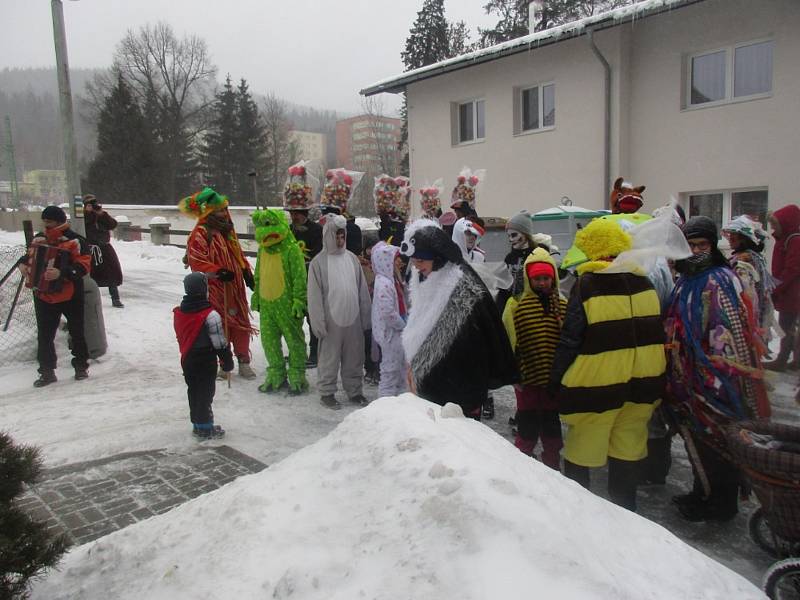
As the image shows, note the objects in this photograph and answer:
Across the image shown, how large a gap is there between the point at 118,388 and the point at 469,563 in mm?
5750

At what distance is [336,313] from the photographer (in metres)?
5.90

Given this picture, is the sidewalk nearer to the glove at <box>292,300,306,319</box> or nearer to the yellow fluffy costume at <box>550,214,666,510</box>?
the glove at <box>292,300,306,319</box>

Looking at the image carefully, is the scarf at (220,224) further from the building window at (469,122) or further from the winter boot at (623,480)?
the building window at (469,122)

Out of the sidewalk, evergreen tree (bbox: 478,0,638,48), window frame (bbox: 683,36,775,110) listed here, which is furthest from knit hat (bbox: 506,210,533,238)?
evergreen tree (bbox: 478,0,638,48)

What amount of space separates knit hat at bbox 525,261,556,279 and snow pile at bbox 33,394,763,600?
A: 1.74m

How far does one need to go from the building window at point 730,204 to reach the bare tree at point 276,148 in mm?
36474

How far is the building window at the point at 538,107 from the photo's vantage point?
14427 mm

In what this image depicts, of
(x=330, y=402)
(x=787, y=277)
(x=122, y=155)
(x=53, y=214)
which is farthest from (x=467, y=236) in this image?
(x=122, y=155)

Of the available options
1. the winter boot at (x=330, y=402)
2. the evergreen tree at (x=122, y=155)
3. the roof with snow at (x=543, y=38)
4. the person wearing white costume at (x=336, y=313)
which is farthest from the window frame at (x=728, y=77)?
the evergreen tree at (x=122, y=155)

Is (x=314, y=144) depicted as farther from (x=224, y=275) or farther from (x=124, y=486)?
(x=124, y=486)

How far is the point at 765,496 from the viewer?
2910 mm

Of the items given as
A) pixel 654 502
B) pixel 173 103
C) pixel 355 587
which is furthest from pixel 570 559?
pixel 173 103

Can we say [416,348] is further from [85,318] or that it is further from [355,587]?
[85,318]

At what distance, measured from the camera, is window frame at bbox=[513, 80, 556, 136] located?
14.4 meters
